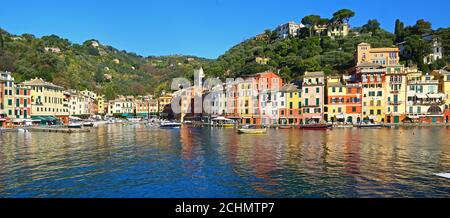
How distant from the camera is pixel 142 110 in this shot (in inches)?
5507

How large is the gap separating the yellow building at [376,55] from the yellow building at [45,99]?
82.7 metres

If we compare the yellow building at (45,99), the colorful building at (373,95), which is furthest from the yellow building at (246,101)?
the yellow building at (45,99)

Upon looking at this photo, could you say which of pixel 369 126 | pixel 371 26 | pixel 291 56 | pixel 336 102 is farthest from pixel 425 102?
pixel 371 26

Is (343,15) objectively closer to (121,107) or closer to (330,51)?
(330,51)

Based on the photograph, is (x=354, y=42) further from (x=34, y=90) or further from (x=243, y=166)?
(x=243, y=166)

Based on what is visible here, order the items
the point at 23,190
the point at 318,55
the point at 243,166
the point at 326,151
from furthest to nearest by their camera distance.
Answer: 1. the point at 318,55
2. the point at 326,151
3. the point at 243,166
4. the point at 23,190

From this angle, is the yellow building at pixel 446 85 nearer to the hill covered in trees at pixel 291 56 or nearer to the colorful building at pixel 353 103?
the hill covered in trees at pixel 291 56

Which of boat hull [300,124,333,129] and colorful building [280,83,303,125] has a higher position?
colorful building [280,83,303,125]

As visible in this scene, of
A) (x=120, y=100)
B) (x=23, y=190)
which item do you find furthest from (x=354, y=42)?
(x=23, y=190)

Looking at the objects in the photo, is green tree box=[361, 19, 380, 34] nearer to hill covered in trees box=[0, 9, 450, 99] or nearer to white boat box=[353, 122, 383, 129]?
hill covered in trees box=[0, 9, 450, 99]

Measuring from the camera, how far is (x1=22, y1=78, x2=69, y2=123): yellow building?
269 ft

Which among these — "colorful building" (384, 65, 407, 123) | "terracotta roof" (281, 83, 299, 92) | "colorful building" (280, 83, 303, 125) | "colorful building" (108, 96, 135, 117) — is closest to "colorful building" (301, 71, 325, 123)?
"colorful building" (280, 83, 303, 125)

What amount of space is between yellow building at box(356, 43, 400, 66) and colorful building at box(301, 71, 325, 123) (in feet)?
94.2
